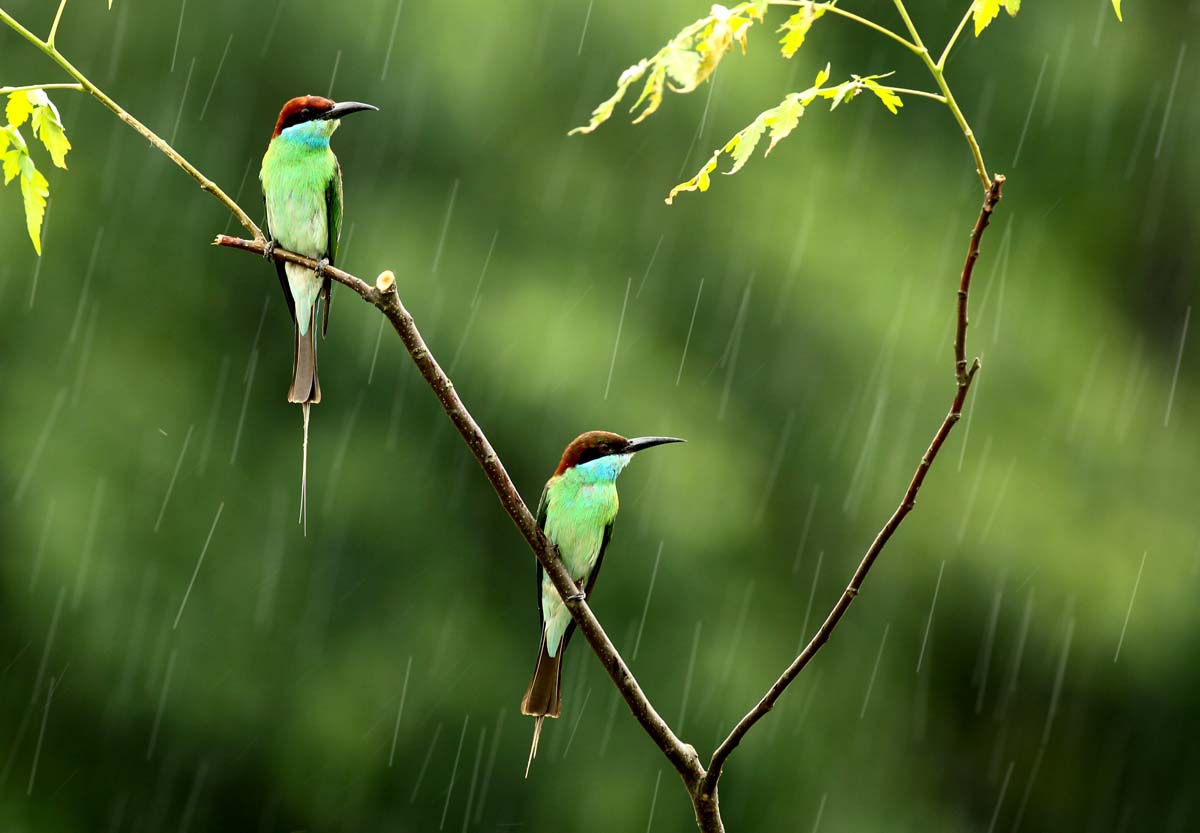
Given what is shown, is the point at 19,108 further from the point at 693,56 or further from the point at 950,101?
the point at 950,101

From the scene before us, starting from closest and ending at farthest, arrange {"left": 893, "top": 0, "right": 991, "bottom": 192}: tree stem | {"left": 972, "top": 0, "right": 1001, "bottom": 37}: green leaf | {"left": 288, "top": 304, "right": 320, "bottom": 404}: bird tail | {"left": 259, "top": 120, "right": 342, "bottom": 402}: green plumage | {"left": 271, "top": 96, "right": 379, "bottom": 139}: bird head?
{"left": 893, "top": 0, "right": 991, "bottom": 192}: tree stem < {"left": 972, "top": 0, "right": 1001, "bottom": 37}: green leaf < {"left": 288, "top": 304, "right": 320, "bottom": 404}: bird tail < {"left": 271, "top": 96, "right": 379, "bottom": 139}: bird head < {"left": 259, "top": 120, "right": 342, "bottom": 402}: green plumage

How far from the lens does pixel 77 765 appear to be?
757 cm

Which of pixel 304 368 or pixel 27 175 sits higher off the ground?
pixel 27 175

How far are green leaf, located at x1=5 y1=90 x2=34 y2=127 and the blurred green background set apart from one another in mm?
4858

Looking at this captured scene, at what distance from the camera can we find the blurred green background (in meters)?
7.16

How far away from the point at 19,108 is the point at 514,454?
198 inches

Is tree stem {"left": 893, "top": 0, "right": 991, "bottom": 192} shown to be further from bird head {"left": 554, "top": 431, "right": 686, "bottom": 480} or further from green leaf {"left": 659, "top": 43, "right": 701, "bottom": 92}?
bird head {"left": 554, "top": 431, "right": 686, "bottom": 480}

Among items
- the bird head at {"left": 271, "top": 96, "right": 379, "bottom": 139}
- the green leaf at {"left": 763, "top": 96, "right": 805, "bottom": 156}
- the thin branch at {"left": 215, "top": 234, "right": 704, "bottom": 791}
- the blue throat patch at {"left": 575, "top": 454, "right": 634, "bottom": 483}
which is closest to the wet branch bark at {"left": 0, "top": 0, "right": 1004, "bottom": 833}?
the thin branch at {"left": 215, "top": 234, "right": 704, "bottom": 791}

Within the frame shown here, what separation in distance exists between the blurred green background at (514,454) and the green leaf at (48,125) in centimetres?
477


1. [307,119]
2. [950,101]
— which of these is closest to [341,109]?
[307,119]

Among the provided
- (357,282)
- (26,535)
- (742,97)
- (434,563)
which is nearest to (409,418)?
(434,563)

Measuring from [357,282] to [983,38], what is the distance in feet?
23.1

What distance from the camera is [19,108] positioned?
2055 mm

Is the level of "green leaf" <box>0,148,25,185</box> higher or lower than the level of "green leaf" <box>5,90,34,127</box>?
lower
